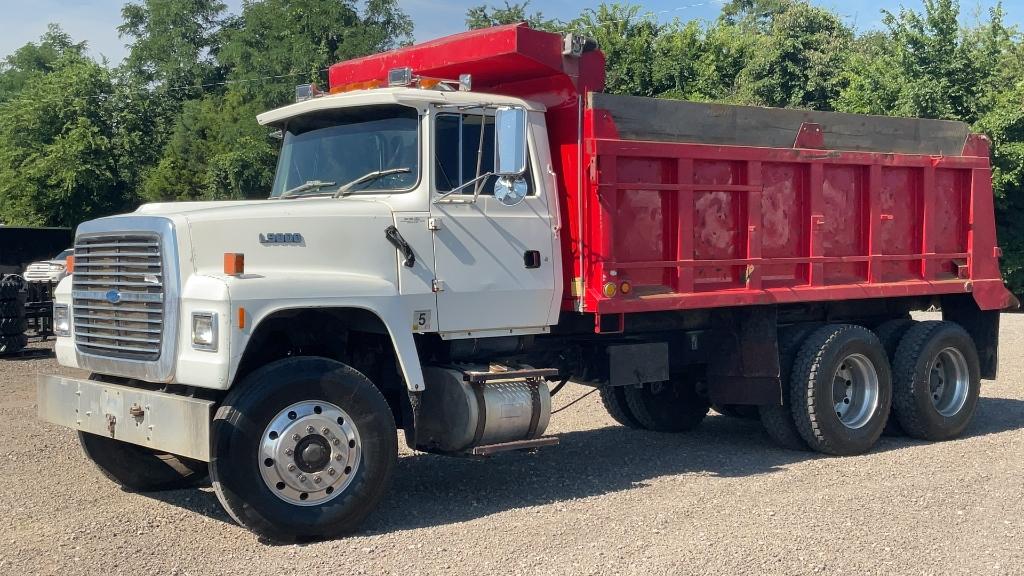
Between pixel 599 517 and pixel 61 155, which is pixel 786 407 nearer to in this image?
pixel 599 517

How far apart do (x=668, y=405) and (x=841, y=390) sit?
1637mm

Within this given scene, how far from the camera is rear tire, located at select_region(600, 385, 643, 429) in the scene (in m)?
10.7

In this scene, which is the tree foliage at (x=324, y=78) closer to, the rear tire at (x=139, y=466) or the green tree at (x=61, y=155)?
the green tree at (x=61, y=155)

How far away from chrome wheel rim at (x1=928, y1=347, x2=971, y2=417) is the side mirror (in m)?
5.38

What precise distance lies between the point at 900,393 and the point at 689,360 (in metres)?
2.21

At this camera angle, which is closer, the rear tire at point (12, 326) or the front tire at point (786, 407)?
the front tire at point (786, 407)

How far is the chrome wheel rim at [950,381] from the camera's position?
10.4 m

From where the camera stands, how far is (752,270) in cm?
882

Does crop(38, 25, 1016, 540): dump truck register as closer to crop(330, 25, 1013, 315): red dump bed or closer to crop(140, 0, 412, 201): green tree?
crop(330, 25, 1013, 315): red dump bed

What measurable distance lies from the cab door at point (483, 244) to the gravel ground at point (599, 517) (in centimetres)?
129

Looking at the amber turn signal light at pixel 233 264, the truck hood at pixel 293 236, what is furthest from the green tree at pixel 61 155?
the amber turn signal light at pixel 233 264

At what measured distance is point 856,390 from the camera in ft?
32.1

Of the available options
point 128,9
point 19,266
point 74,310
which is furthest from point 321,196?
point 128,9

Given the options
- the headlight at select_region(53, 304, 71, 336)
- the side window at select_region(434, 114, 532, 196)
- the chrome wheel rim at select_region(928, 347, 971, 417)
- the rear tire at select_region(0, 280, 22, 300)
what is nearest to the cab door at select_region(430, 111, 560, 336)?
the side window at select_region(434, 114, 532, 196)
